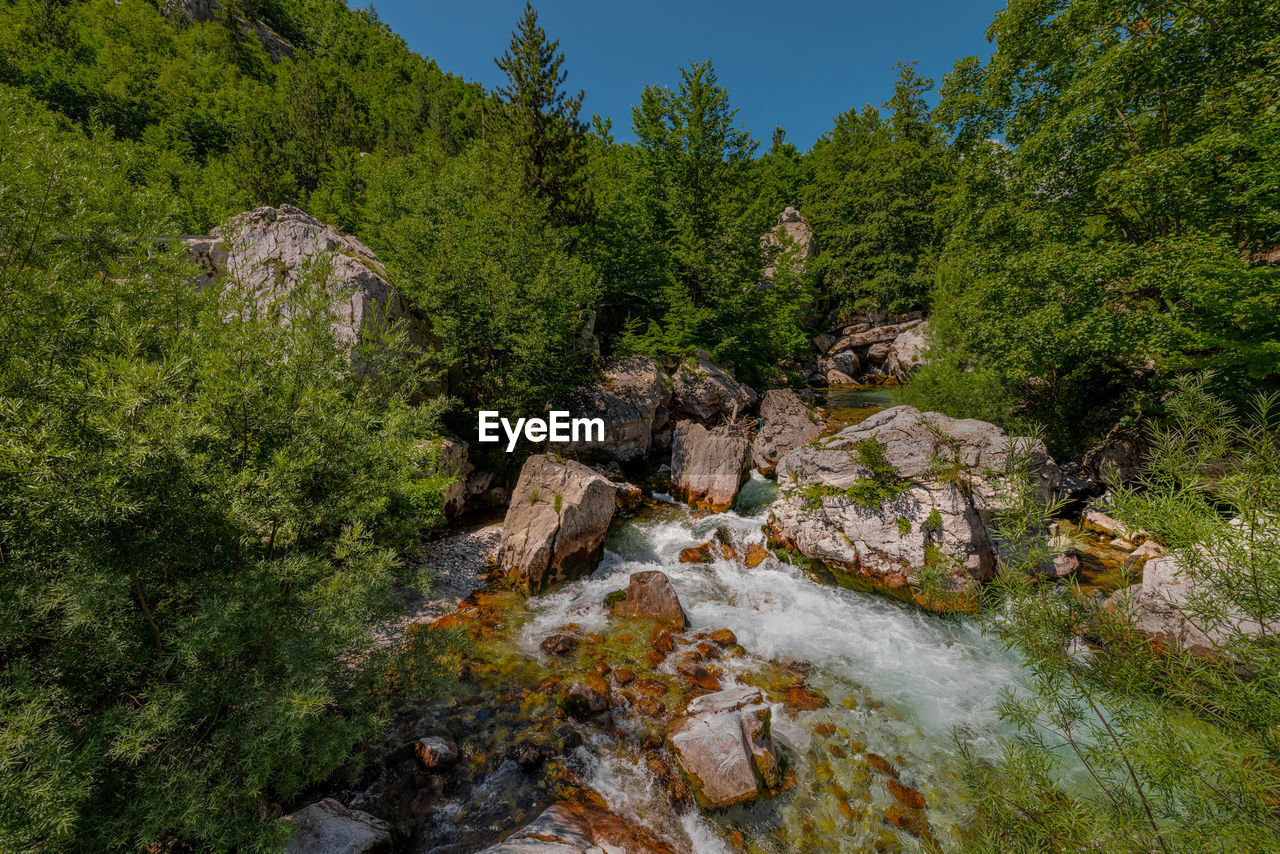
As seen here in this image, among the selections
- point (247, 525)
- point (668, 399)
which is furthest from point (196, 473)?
point (668, 399)

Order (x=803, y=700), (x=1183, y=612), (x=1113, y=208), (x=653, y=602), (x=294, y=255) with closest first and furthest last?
(x=1183, y=612) → (x=803, y=700) → (x=653, y=602) → (x=1113, y=208) → (x=294, y=255)

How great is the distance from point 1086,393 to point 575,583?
1825cm

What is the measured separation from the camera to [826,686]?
8680 millimetres

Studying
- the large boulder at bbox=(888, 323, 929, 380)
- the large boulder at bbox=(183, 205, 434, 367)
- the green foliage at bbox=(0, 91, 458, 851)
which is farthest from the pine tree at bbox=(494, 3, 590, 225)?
the large boulder at bbox=(888, 323, 929, 380)

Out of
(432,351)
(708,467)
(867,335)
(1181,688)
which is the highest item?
(867,335)

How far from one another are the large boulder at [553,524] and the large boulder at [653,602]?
73.8 inches

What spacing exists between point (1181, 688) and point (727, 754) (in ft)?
17.2

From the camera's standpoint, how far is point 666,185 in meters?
23.4

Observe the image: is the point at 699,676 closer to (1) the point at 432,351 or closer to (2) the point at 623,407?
(1) the point at 432,351

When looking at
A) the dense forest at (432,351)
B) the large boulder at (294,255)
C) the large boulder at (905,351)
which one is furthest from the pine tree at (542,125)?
the large boulder at (905,351)

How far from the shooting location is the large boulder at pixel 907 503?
10445mm

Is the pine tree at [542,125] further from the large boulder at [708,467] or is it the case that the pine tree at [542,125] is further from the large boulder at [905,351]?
the large boulder at [905,351]

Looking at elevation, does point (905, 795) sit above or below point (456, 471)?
below

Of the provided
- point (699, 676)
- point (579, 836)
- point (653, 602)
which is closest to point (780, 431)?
point (653, 602)
